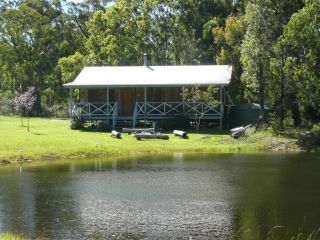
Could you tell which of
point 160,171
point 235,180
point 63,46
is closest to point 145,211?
point 235,180

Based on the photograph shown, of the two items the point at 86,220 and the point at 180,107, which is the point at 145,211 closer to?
the point at 86,220

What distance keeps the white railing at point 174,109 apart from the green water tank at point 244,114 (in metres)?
1.95

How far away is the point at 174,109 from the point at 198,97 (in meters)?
2.32

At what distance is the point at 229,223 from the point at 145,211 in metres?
2.60

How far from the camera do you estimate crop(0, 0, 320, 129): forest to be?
3497 cm

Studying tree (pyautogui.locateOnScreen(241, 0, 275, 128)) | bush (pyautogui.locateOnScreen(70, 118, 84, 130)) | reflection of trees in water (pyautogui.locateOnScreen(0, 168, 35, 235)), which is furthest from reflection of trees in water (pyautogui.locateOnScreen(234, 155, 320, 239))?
bush (pyautogui.locateOnScreen(70, 118, 84, 130))

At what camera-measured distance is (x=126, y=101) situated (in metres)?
43.5

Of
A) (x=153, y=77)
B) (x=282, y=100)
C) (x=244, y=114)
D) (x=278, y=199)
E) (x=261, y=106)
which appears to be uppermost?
(x=153, y=77)

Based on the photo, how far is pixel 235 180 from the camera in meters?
20.7

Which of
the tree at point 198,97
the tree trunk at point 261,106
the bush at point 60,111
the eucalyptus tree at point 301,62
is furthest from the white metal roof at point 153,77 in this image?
the bush at point 60,111

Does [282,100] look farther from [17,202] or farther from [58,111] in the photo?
A: [58,111]

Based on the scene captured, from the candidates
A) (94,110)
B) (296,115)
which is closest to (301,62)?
(296,115)

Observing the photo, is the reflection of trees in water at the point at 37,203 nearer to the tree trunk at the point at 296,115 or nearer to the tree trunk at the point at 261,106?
the tree trunk at the point at 261,106

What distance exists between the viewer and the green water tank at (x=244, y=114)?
1604 inches
